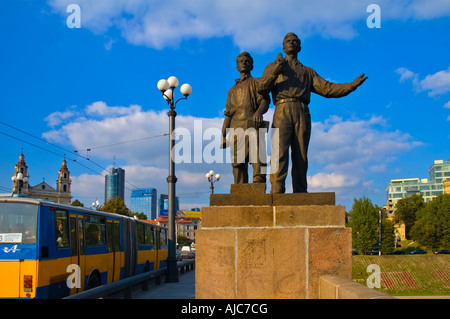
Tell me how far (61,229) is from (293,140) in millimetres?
6481

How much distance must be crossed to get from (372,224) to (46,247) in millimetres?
64645


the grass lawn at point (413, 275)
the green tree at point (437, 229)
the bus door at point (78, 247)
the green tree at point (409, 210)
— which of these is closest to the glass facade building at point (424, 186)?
the green tree at point (409, 210)

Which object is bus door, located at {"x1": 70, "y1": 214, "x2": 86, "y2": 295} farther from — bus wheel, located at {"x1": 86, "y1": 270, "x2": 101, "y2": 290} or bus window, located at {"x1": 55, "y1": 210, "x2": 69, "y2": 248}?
bus wheel, located at {"x1": 86, "y1": 270, "x2": 101, "y2": 290}

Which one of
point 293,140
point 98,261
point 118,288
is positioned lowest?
point 118,288

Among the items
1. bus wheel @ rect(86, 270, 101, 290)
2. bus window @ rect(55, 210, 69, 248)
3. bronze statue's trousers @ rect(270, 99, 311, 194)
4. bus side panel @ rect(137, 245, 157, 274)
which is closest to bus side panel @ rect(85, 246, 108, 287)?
bus wheel @ rect(86, 270, 101, 290)

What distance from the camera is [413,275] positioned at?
64.3 ft

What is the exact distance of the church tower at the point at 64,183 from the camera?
8888 cm

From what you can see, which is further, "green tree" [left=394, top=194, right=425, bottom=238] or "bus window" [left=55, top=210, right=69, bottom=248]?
"green tree" [left=394, top=194, right=425, bottom=238]

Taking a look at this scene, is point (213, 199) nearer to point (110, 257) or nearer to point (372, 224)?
point (110, 257)

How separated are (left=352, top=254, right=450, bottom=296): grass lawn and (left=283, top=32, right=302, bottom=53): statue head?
575 inches

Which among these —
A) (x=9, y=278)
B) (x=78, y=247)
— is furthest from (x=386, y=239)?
Result: (x=9, y=278)

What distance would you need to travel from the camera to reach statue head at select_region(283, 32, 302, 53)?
6164 mm

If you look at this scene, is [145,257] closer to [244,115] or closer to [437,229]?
[244,115]
